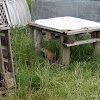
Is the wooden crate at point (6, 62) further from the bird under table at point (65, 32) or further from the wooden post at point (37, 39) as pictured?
the wooden post at point (37, 39)

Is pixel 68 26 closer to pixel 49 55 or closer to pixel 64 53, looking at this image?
pixel 64 53

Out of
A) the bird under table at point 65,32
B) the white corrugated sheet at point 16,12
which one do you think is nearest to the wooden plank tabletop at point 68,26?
the bird under table at point 65,32

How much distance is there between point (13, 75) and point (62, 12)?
433cm

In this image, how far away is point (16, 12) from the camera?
8039mm

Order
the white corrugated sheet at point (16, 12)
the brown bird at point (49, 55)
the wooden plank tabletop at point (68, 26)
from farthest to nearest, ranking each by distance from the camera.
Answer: the white corrugated sheet at point (16, 12) < the brown bird at point (49, 55) < the wooden plank tabletop at point (68, 26)

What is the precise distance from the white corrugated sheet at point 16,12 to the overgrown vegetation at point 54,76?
220 cm

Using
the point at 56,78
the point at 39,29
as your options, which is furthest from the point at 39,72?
the point at 39,29

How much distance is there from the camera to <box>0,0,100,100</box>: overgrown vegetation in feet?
11.7

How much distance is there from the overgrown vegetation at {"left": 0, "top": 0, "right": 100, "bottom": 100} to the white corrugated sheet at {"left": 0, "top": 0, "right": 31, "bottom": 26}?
2.20 m

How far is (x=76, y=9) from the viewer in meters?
7.47

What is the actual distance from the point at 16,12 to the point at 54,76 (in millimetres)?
4203

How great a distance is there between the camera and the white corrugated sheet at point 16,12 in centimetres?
784

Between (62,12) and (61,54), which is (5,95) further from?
(62,12)

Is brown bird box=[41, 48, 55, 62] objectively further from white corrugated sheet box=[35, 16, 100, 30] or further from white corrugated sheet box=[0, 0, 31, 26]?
white corrugated sheet box=[0, 0, 31, 26]
